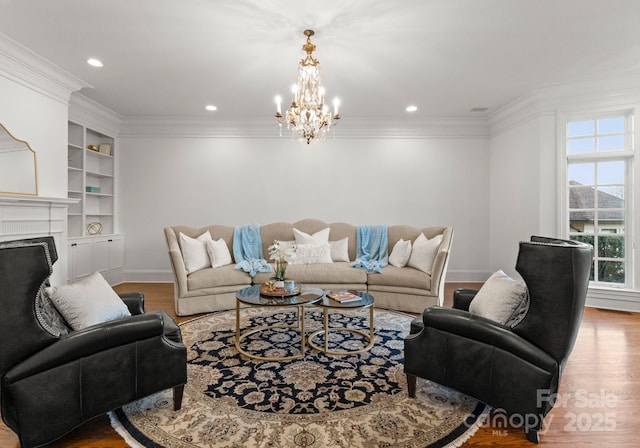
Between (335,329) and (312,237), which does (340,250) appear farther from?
(335,329)

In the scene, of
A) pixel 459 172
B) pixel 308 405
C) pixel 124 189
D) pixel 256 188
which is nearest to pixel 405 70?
pixel 459 172

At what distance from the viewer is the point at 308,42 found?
3.04 m

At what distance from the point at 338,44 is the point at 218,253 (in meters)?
2.94

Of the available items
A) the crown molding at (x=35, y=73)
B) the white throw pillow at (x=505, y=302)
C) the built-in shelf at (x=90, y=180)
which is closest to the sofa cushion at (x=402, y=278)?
the white throw pillow at (x=505, y=302)

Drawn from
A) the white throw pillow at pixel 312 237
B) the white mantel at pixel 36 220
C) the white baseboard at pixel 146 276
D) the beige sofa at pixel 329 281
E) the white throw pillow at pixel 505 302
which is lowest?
the white baseboard at pixel 146 276

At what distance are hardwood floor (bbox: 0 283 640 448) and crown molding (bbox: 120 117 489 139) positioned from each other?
3640 mm

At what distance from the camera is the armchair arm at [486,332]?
1.68 m

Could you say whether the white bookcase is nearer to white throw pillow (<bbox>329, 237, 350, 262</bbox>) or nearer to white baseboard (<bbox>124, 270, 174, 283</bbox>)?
white baseboard (<bbox>124, 270, 174, 283</bbox>)

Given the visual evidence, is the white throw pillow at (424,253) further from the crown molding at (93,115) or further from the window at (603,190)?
the crown molding at (93,115)

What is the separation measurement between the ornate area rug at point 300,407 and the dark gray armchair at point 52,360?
302 millimetres

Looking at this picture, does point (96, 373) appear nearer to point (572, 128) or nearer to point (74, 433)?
point (74, 433)

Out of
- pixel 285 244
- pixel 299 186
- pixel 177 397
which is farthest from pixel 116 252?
pixel 177 397

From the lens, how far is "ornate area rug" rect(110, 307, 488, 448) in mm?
1766

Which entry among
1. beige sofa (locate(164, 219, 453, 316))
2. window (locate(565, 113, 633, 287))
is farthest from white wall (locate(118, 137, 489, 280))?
window (locate(565, 113, 633, 287))
